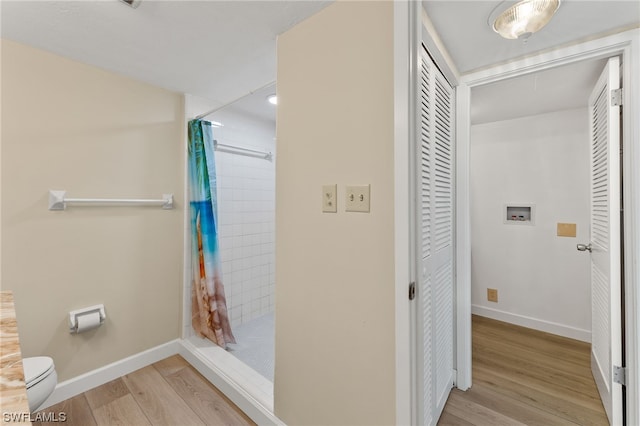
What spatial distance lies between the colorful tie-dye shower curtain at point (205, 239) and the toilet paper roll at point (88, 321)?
0.60 metres

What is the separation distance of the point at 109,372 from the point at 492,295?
335 cm

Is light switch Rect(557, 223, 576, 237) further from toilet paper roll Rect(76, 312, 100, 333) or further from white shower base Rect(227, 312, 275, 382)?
toilet paper roll Rect(76, 312, 100, 333)

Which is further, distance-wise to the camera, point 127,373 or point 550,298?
point 550,298

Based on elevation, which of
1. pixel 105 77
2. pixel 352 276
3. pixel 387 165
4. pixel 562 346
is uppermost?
pixel 105 77

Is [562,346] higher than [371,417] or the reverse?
the reverse

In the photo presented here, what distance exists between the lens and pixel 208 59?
1630 mm

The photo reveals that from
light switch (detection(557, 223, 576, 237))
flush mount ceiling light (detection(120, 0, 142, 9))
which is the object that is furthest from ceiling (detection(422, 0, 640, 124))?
flush mount ceiling light (detection(120, 0, 142, 9))

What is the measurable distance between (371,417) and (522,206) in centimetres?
259

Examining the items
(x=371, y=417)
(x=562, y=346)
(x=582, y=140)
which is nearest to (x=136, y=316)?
(x=371, y=417)

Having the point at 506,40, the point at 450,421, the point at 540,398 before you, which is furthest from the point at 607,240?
the point at 450,421

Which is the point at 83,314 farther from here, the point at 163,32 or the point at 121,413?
the point at 163,32

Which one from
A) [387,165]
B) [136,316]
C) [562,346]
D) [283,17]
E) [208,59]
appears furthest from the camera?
[562,346]

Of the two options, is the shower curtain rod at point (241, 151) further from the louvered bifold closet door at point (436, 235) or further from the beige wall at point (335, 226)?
the louvered bifold closet door at point (436, 235)

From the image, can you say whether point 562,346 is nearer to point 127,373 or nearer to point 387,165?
point 387,165
